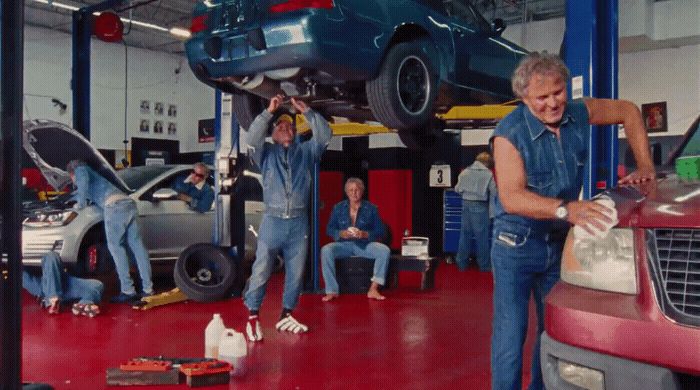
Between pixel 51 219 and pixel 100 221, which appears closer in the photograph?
pixel 51 219

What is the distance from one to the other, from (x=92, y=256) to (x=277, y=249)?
270 cm

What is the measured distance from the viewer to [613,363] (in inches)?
68.6

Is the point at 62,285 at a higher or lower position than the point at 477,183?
lower

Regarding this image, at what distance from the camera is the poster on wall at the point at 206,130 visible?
1622 cm

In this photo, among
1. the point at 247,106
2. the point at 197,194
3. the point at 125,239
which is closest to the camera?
the point at 247,106

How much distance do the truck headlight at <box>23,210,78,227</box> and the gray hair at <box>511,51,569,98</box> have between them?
5.11 m

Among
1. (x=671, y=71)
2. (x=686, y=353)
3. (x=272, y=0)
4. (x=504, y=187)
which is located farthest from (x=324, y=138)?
(x=671, y=71)

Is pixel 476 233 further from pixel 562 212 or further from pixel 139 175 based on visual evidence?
pixel 562 212

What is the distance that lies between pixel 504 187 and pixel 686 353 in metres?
0.78

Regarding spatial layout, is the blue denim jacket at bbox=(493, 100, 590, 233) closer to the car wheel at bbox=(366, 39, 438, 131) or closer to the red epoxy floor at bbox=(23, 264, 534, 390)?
the red epoxy floor at bbox=(23, 264, 534, 390)

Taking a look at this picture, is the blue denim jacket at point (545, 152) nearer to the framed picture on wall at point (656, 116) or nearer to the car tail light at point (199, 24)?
the car tail light at point (199, 24)

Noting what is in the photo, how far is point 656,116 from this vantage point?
33.1ft

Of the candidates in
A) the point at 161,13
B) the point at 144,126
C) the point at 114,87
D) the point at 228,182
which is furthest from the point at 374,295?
the point at 114,87

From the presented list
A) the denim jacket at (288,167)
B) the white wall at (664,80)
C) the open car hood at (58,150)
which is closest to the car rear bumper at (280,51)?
the denim jacket at (288,167)
